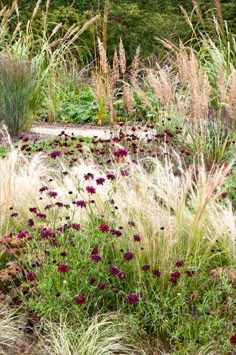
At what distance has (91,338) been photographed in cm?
346

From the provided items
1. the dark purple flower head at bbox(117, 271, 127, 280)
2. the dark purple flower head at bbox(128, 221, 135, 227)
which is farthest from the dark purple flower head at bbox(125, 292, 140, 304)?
the dark purple flower head at bbox(128, 221, 135, 227)

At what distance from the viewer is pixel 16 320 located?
12.4 ft

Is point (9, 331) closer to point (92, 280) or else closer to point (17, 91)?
point (92, 280)

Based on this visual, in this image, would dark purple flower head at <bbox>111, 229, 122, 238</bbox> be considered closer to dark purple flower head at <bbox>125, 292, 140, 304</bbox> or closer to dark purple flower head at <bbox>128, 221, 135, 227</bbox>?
dark purple flower head at <bbox>128, 221, 135, 227</bbox>

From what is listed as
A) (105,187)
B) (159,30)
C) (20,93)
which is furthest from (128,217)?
(159,30)

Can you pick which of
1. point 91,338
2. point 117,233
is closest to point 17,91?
point 117,233

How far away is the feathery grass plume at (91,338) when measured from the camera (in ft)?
11.2

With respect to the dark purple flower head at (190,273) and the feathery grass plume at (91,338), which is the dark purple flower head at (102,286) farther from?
the dark purple flower head at (190,273)

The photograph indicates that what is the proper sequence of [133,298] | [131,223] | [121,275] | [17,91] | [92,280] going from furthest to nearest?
[17,91]
[131,223]
[92,280]
[121,275]
[133,298]

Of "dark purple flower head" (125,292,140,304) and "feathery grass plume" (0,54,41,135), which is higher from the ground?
"feathery grass plume" (0,54,41,135)

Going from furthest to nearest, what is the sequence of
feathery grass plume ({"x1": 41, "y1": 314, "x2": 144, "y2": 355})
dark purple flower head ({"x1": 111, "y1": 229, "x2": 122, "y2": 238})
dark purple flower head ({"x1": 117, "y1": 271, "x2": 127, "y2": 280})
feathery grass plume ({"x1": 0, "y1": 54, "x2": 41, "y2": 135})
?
feathery grass plume ({"x1": 0, "y1": 54, "x2": 41, "y2": 135}), dark purple flower head ({"x1": 111, "y1": 229, "x2": 122, "y2": 238}), dark purple flower head ({"x1": 117, "y1": 271, "x2": 127, "y2": 280}), feathery grass plume ({"x1": 41, "y1": 314, "x2": 144, "y2": 355})

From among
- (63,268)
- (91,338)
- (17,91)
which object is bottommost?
(91,338)

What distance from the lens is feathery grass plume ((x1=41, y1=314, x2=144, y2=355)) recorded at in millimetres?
3406

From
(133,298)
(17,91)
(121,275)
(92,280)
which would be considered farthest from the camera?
(17,91)
